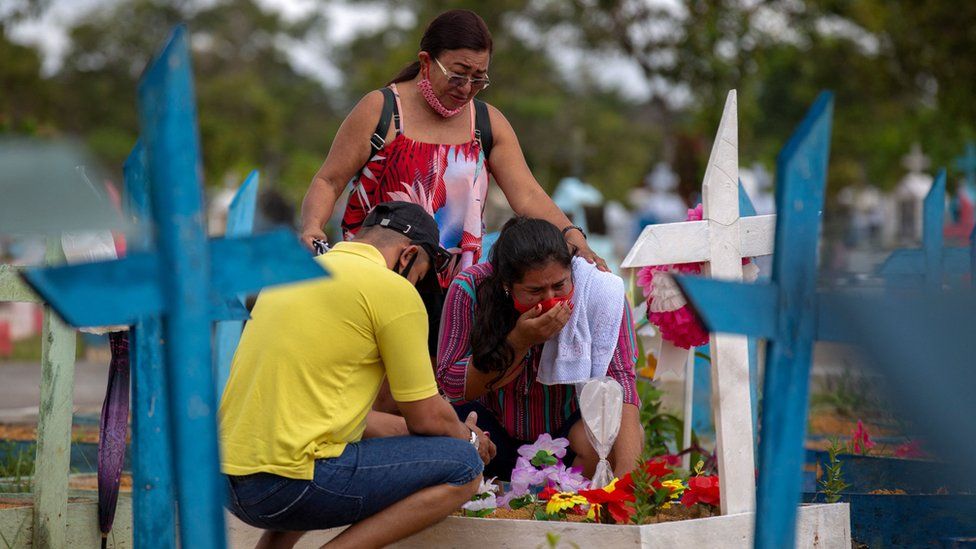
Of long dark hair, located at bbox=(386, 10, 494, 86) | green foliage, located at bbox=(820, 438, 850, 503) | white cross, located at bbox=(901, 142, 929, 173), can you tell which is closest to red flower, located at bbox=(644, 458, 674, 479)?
green foliage, located at bbox=(820, 438, 850, 503)

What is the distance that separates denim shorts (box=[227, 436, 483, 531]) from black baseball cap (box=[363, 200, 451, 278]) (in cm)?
53

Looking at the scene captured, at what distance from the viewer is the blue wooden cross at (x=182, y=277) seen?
222cm

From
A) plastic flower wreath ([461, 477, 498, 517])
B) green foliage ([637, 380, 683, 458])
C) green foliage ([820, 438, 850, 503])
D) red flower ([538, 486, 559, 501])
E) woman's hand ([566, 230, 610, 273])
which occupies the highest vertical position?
woman's hand ([566, 230, 610, 273])

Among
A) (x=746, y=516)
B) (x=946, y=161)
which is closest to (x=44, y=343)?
(x=746, y=516)

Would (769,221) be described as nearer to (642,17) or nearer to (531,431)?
(531,431)

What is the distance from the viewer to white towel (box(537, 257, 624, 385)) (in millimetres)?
4117

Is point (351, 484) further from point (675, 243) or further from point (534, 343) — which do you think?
point (675, 243)

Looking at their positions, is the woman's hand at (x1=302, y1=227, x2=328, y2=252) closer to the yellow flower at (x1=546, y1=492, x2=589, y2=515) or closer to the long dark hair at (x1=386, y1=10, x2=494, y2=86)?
the long dark hair at (x1=386, y1=10, x2=494, y2=86)

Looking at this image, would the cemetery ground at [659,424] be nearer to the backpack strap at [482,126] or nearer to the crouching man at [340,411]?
the crouching man at [340,411]

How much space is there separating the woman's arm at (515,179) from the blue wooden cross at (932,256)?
4.63 feet

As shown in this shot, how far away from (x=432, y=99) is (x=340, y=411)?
58.8 inches

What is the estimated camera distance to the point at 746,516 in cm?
355

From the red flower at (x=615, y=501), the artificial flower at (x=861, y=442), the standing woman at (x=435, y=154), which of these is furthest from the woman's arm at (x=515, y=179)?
the artificial flower at (x=861, y=442)

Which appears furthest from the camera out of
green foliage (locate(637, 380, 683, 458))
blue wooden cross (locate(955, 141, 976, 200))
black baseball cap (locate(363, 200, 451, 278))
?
blue wooden cross (locate(955, 141, 976, 200))
